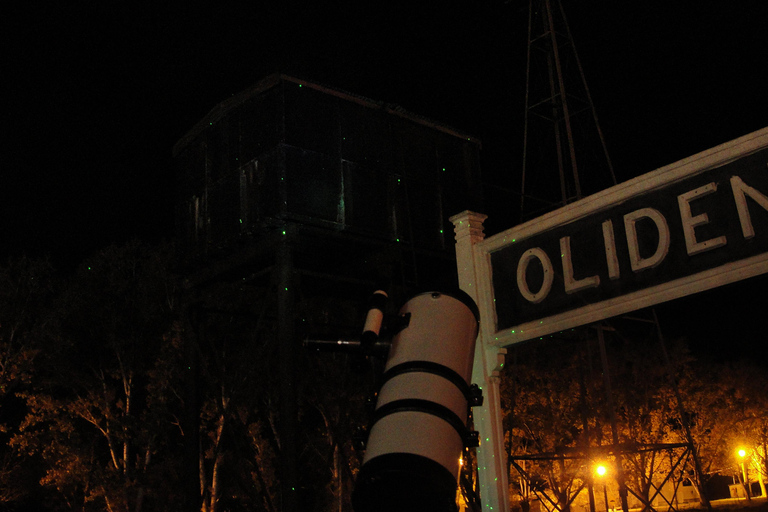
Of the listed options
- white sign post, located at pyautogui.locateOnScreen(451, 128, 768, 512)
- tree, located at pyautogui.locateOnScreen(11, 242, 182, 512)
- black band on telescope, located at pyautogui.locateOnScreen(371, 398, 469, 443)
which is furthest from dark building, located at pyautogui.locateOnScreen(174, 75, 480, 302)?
tree, located at pyautogui.locateOnScreen(11, 242, 182, 512)

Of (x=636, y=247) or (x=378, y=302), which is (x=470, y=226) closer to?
(x=636, y=247)

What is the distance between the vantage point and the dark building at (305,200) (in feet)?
32.8

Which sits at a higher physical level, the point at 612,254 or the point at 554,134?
the point at 554,134

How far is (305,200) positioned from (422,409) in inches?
224

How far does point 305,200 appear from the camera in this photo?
10.2 metres

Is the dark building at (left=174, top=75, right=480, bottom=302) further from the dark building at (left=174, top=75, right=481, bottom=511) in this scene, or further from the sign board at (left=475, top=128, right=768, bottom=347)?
the sign board at (left=475, top=128, right=768, bottom=347)

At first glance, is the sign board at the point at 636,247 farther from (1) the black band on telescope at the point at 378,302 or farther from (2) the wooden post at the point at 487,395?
(1) the black band on telescope at the point at 378,302

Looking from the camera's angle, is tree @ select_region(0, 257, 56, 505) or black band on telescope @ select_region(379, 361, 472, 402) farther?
tree @ select_region(0, 257, 56, 505)

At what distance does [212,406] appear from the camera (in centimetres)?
2677

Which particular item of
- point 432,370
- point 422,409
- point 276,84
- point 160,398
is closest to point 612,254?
point 432,370

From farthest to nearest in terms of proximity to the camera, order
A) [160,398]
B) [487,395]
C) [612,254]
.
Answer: [160,398] → [487,395] → [612,254]

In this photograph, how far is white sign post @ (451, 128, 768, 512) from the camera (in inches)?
246

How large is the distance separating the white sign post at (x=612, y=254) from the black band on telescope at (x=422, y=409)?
101 inches

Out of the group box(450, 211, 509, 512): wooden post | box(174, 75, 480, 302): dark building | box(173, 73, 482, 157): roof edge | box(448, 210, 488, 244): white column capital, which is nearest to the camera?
box(450, 211, 509, 512): wooden post
